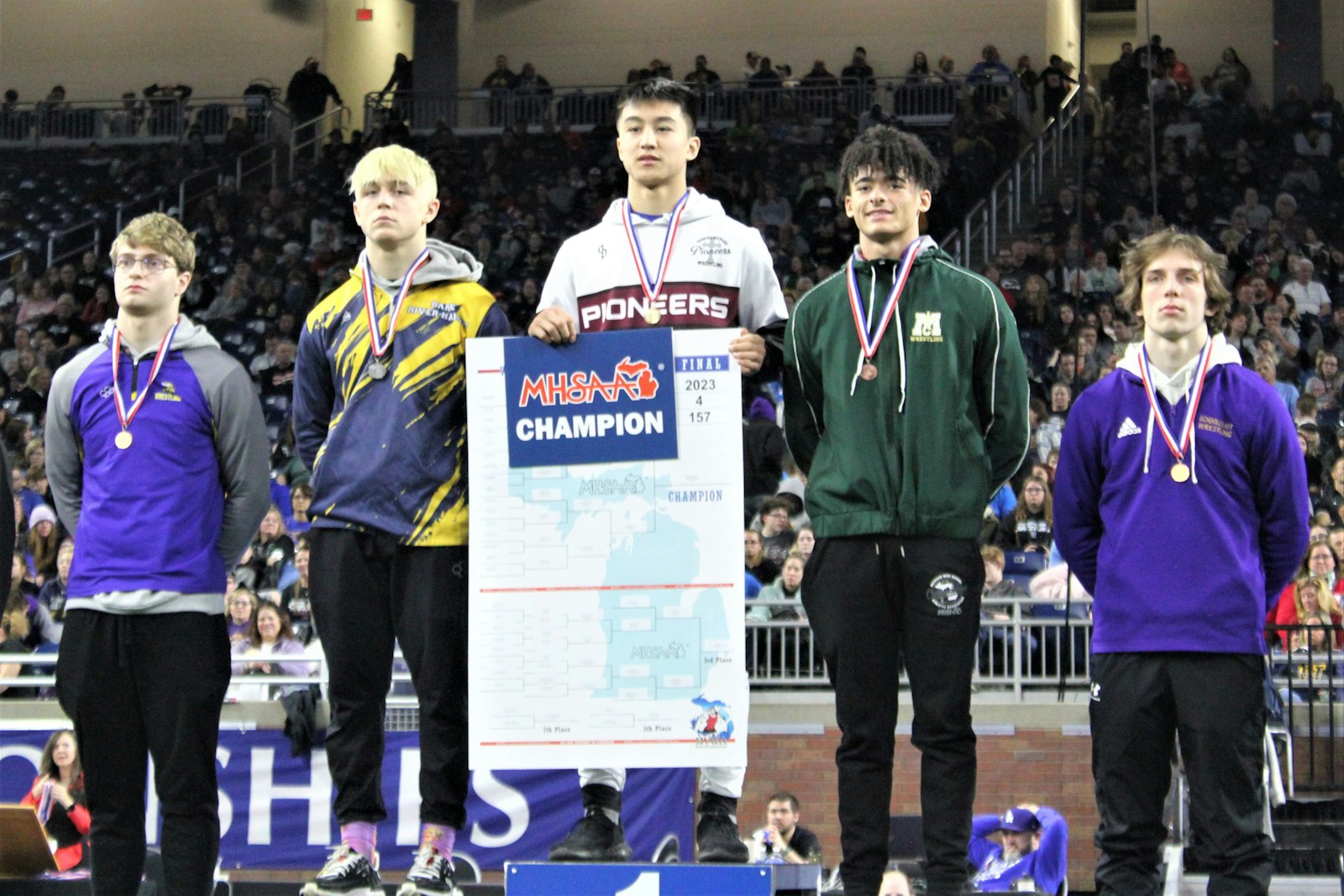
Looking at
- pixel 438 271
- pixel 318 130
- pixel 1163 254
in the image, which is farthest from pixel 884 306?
pixel 318 130

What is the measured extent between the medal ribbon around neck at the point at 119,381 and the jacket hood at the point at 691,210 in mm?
1145

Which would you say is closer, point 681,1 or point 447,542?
point 447,542

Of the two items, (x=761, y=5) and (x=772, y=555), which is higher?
(x=761, y=5)

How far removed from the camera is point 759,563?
32.3 ft

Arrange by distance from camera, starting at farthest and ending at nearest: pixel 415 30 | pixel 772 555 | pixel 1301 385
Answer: pixel 415 30 < pixel 1301 385 < pixel 772 555

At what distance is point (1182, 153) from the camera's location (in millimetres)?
16047

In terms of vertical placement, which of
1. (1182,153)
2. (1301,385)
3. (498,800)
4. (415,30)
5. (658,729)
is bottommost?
(498,800)

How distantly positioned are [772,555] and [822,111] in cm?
1037

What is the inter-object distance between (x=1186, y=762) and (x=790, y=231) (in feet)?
Result: 39.2

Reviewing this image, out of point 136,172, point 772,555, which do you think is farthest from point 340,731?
point 136,172

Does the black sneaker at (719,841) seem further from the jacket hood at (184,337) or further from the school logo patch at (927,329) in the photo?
the jacket hood at (184,337)

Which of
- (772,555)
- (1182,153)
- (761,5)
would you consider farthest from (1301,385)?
(761,5)

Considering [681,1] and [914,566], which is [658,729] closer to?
[914,566]

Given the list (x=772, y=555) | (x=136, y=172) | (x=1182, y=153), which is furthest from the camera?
(x=136, y=172)
